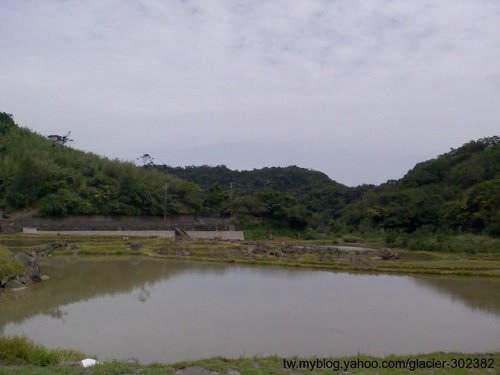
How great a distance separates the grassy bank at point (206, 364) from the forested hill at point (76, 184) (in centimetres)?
3466

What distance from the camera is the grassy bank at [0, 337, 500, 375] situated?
23.9 ft

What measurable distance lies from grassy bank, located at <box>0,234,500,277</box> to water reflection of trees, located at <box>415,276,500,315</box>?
1631 mm

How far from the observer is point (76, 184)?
44.8m

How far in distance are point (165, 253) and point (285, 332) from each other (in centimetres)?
1824

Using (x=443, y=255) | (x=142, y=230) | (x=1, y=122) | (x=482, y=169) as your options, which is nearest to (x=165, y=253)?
(x=142, y=230)

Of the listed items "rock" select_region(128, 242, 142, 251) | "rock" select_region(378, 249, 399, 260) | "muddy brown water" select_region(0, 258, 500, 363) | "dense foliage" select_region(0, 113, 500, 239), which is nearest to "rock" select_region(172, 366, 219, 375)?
"muddy brown water" select_region(0, 258, 500, 363)

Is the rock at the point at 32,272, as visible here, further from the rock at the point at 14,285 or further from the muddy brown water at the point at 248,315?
the rock at the point at 14,285

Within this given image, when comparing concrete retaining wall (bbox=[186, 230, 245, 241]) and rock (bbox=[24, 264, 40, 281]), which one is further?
concrete retaining wall (bbox=[186, 230, 245, 241])

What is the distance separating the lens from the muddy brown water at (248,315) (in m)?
9.66

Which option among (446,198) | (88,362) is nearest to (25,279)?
(88,362)

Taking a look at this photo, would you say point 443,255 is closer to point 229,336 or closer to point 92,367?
point 229,336

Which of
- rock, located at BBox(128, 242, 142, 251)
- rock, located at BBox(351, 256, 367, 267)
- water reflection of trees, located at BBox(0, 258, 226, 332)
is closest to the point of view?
water reflection of trees, located at BBox(0, 258, 226, 332)

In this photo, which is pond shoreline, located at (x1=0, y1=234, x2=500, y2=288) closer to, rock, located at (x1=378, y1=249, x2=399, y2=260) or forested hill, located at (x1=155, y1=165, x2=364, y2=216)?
rock, located at (x1=378, y1=249, x2=399, y2=260)

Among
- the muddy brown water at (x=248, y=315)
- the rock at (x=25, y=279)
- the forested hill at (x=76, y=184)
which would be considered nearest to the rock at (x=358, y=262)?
the muddy brown water at (x=248, y=315)
